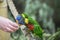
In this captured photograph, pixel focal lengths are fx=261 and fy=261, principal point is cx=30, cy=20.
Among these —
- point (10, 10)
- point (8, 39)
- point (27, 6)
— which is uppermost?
point (27, 6)

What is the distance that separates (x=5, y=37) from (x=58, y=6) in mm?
1506

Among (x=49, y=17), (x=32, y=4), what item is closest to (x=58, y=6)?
(x=49, y=17)

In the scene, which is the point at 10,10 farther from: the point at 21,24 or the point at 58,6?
the point at 58,6

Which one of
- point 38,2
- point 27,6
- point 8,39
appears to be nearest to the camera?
point 8,39

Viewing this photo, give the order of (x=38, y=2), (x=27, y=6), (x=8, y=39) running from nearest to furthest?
(x=8, y=39), (x=27, y=6), (x=38, y=2)

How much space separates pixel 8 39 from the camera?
5.12 feet

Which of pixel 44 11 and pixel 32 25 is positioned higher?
pixel 44 11

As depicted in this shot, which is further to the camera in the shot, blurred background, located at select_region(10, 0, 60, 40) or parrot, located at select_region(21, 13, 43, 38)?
blurred background, located at select_region(10, 0, 60, 40)

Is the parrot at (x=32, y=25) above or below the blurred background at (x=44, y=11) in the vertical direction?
below

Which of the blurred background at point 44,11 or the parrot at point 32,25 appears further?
the blurred background at point 44,11

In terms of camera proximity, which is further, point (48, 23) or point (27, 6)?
point (48, 23)

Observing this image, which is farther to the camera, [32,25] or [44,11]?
A: [44,11]

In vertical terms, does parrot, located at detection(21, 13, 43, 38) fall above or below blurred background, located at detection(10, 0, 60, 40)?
below

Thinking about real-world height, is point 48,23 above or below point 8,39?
above
